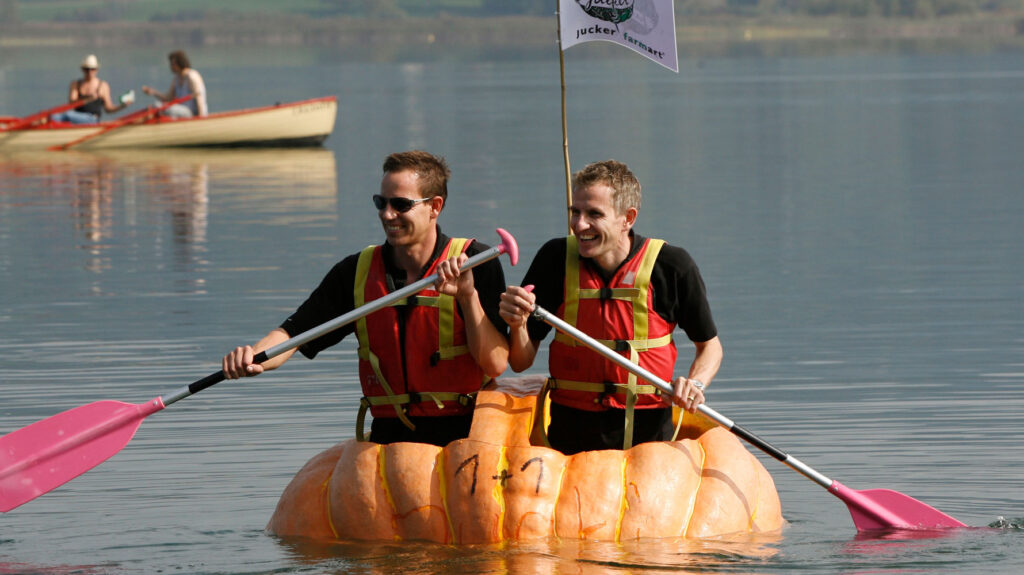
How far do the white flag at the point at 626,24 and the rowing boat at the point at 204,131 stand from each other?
67.8 ft

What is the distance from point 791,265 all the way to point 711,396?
5.48 metres

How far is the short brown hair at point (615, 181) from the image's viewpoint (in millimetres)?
6674

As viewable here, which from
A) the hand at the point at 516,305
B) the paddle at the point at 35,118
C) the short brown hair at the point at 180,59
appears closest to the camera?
the hand at the point at 516,305

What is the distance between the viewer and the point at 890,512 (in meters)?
7.27

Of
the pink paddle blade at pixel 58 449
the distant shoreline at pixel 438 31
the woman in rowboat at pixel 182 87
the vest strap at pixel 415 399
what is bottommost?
the pink paddle blade at pixel 58 449

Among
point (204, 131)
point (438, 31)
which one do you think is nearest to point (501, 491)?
point (204, 131)

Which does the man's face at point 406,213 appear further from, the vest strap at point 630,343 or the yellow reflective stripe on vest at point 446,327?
the vest strap at point 630,343

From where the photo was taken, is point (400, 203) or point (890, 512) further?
point (890, 512)

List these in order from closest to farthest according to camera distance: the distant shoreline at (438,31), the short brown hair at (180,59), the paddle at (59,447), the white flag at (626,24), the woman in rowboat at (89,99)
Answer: the paddle at (59,447)
the white flag at (626,24)
the short brown hair at (180,59)
the woman in rowboat at (89,99)
the distant shoreline at (438,31)

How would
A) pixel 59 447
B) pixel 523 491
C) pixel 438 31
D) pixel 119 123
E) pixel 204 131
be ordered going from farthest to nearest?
pixel 438 31
pixel 204 131
pixel 119 123
pixel 59 447
pixel 523 491

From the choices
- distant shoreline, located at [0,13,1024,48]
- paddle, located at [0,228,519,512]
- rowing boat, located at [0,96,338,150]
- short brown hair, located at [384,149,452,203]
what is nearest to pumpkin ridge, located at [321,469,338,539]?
paddle, located at [0,228,519,512]

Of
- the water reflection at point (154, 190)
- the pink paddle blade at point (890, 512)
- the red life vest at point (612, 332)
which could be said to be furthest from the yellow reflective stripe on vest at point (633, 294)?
the water reflection at point (154, 190)

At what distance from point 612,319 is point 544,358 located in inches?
175

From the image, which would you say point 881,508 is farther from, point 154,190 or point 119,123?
point 119,123
